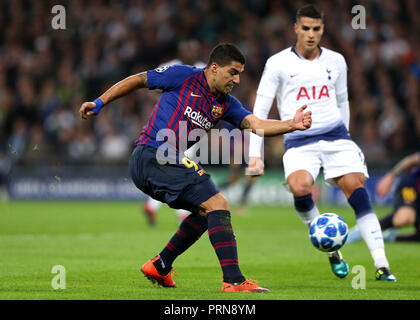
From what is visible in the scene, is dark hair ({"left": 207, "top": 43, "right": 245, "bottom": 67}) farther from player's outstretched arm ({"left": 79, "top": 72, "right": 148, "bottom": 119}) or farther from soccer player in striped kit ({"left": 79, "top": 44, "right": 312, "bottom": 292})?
player's outstretched arm ({"left": 79, "top": 72, "right": 148, "bottom": 119})

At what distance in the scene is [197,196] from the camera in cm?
606

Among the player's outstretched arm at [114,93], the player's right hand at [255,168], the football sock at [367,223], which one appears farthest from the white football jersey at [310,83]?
the player's outstretched arm at [114,93]

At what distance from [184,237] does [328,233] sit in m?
1.29

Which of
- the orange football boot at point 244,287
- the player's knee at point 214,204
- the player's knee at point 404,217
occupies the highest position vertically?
the player's knee at point 214,204

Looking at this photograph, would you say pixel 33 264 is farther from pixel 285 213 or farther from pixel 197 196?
pixel 285 213

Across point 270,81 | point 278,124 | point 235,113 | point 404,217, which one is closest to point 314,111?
point 270,81

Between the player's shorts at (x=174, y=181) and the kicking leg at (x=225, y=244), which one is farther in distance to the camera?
the player's shorts at (x=174, y=181)

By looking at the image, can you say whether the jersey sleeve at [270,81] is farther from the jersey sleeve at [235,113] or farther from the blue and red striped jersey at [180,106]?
the blue and red striped jersey at [180,106]

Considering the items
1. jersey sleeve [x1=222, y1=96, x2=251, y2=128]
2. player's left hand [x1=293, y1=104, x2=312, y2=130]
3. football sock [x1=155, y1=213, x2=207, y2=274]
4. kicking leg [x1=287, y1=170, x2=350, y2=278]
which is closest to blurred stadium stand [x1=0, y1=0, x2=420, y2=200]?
kicking leg [x1=287, y1=170, x2=350, y2=278]

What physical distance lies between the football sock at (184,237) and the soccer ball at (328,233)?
105 centimetres

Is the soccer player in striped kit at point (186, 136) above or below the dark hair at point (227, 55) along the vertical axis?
below

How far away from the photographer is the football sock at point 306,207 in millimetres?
7500

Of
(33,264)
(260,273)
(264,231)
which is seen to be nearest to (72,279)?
(33,264)

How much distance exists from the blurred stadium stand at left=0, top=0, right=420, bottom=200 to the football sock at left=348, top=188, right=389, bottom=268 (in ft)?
38.1
